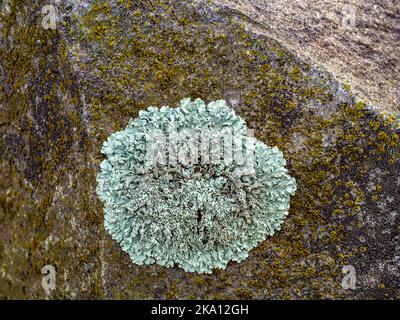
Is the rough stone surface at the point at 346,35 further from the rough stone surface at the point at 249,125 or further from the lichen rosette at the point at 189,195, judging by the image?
the lichen rosette at the point at 189,195

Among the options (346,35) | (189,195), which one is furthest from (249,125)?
(346,35)

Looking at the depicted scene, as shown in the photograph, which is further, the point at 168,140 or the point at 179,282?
the point at 179,282

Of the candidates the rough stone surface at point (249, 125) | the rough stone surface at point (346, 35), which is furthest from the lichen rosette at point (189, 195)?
the rough stone surface at point (346, 35)

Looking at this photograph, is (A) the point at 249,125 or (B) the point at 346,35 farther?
(B) the point at 346,35

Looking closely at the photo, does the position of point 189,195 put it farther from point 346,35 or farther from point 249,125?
point 346,35

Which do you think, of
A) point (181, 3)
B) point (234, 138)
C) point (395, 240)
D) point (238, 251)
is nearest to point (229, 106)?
point (234, 138)

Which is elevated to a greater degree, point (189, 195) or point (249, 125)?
point (249, 125)

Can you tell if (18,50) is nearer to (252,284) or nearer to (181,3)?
(181,3)

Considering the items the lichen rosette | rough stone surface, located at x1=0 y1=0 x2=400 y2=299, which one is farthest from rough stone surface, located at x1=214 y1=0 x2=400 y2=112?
the lichen rosette
